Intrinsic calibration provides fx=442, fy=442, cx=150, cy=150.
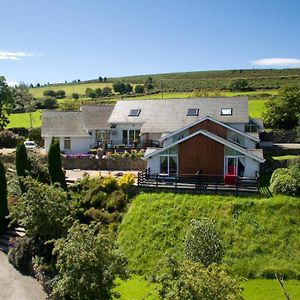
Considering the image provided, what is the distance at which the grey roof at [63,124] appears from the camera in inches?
1893

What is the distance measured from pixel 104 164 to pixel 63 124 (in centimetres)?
1059

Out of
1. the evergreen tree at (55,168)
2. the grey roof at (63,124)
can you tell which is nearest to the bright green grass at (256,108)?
the grey roof at (63,124)

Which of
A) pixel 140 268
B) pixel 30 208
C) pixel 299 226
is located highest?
pixel 30 208

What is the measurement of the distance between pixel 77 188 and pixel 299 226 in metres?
17.0

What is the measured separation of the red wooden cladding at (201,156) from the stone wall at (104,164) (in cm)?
592

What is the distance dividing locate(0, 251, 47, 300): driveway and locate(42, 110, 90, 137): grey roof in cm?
2165

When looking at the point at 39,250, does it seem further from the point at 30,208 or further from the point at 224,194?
the point at 224,194

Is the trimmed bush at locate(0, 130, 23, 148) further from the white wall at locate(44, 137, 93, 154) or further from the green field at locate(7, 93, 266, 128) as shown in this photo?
the green field at locate(7, 93, 266, 128)

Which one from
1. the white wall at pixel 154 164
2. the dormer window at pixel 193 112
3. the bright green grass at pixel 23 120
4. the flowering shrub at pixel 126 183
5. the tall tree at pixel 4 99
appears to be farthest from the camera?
the bright green grass at pixel 23 120

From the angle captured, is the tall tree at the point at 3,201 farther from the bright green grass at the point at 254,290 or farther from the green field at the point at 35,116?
the green field at the point at 35,116

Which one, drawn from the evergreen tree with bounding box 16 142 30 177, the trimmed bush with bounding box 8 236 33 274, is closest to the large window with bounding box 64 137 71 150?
the evergreen tree with bounding box 16 142 30 177

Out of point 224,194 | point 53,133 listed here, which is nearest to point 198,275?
point 224,194

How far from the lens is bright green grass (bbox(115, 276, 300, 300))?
72.9 ft

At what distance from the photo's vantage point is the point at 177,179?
115 ft
